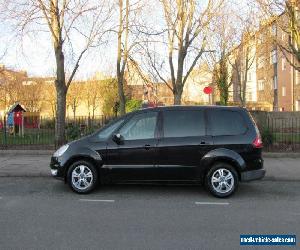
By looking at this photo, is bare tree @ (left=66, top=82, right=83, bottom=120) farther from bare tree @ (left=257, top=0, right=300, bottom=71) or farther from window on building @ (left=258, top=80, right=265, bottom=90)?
bare tree @ (left=257, top=0, right=300, bottom=71)

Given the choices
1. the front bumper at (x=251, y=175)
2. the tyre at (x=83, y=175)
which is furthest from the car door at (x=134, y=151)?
the front bumper at (x=251, y=175)

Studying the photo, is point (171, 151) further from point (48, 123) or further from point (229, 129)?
point (48, 123)

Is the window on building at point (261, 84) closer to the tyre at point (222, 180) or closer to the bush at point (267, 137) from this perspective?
the bush at point (267, 137)

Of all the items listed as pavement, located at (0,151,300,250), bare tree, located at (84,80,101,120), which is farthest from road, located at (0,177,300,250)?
bare tree, located at (84,80,101,120)

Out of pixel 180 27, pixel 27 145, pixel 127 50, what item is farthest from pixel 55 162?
pixel 127 50

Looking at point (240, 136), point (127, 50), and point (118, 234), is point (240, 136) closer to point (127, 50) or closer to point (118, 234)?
point (118, 234)

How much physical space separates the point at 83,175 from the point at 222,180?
2765mm

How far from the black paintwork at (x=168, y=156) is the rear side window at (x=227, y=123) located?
78 mm

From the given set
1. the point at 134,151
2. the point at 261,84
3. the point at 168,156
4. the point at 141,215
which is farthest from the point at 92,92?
the point at 141,215

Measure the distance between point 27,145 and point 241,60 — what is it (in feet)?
85.3

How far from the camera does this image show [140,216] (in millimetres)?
6418

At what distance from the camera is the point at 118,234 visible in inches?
214

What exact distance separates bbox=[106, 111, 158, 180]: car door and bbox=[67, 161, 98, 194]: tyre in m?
0.37

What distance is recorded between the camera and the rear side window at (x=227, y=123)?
8.00 meters
